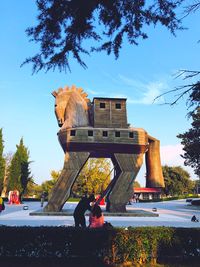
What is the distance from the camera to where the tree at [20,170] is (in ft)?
167

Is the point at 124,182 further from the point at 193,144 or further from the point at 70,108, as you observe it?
the point at 193,144

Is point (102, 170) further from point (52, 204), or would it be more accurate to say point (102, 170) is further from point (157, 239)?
point (157, 239)

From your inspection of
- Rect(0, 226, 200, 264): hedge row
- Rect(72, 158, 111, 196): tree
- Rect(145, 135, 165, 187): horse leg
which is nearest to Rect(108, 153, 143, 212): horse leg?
Rect(145, 135, 165, 187): horse leg

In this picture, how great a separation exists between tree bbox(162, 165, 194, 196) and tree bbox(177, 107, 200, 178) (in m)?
31.1

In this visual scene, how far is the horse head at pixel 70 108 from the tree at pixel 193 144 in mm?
18746

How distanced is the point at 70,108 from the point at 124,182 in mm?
6700

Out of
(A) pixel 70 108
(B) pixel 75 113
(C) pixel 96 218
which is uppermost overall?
(A) pixel 70 108

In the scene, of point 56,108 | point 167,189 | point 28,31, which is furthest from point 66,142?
point 167,189

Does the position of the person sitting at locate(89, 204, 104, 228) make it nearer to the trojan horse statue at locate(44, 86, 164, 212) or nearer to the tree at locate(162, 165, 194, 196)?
the trojan horse statue at locate(44, 86, 164, 212)

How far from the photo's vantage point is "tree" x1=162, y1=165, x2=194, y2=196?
237ft

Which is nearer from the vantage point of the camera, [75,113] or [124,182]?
[124,182]

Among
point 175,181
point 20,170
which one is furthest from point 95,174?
point 175,181

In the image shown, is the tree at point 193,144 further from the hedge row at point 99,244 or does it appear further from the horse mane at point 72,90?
the hedge row at point 99,244

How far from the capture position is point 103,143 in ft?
63.9
